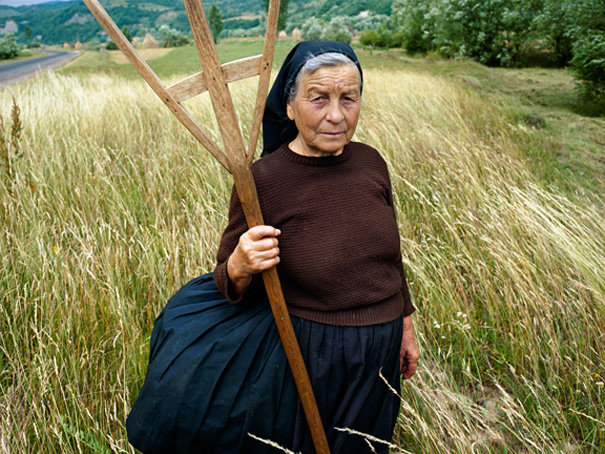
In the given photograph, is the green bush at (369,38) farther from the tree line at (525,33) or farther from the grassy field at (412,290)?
the grassy field at (412,290)

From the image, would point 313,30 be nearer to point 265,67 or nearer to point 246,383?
point 265,67

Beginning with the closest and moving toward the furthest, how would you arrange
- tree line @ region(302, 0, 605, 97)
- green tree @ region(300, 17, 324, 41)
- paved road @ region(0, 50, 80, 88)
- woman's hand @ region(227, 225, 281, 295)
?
1. woman's hand @ region(227, 225, 281, 295)
2. tree line @ region(302, 0, 605, 97)
3. paved road @ region(0, 50, 80, 88)
4. green tree @ region(300, 17, 324, 41)

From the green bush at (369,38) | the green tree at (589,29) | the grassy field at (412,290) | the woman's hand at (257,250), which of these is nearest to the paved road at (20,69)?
the grassy field at (412,290)

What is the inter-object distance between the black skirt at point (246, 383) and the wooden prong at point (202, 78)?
26.2 inches

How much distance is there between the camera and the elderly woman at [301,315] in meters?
1.28

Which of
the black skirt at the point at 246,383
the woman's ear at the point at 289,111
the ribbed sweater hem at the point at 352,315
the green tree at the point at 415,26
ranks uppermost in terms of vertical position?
the woman's ear at the point at 289,111

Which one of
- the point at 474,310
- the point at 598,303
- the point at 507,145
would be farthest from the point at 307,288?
the point at 507,145

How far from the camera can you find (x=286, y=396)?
132 centimetres

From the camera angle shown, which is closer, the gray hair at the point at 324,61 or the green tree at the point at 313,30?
the gray hair at the point at 324,61

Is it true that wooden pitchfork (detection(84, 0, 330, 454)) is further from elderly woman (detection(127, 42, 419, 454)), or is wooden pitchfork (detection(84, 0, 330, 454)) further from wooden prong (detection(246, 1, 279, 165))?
elderly woman (detection(127, 42, 419, 454))

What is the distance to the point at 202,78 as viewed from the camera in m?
1.08

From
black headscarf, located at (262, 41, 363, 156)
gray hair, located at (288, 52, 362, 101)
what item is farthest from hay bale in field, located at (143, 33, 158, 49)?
gray hair, located at (288, 52, 362, 101)

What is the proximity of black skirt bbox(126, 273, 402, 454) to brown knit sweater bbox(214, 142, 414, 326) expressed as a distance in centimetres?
7

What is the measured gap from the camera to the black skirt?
127 cm
